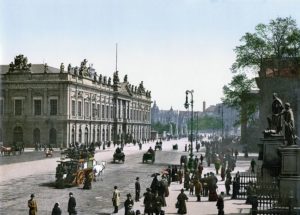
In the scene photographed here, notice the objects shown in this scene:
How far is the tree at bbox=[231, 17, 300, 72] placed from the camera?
49250 mm

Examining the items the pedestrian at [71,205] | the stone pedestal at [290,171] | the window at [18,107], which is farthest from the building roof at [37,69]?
the stone pedestal at [290,171]

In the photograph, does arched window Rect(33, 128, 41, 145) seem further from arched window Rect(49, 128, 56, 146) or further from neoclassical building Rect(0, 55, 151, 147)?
arched window Rect(49, 128, 56, 146)

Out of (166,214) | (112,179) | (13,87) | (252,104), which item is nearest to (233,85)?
(252,104)

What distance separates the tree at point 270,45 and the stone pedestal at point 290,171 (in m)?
34.5

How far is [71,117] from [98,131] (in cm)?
1401

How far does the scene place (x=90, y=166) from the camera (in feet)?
92.7

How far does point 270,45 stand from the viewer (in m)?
50.8

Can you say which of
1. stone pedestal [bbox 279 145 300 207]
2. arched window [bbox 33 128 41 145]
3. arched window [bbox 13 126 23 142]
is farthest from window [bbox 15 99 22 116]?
stone pedestal [bbox 279 145 300 207]

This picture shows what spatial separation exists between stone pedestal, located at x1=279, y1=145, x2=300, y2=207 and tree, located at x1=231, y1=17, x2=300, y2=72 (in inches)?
1358

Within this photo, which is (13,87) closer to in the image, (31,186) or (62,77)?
(62,77)

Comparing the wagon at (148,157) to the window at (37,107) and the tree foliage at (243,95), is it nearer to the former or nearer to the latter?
the tree foliage at (243,95)

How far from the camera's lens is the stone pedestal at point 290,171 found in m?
16.8

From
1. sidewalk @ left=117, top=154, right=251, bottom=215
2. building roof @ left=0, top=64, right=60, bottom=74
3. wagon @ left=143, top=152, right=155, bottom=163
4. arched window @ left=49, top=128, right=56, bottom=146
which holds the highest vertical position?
building roof @ left=0, top=64, right=60, bottom=74

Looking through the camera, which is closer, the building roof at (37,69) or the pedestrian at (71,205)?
the pedestrian at (71,205)
